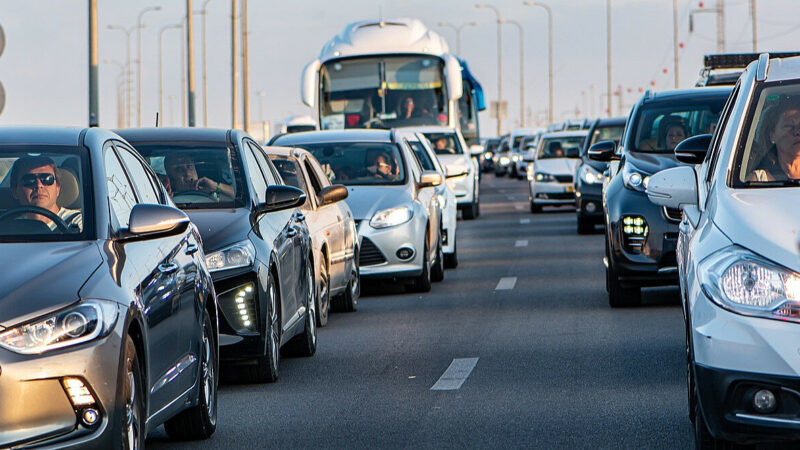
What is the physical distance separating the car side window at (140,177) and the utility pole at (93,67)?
1832cm

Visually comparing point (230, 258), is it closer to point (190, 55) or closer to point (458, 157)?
point (458, 157)

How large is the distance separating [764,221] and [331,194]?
23.3 ft

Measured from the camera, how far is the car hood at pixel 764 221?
19.9 feet

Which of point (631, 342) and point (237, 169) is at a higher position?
point (237, 169)

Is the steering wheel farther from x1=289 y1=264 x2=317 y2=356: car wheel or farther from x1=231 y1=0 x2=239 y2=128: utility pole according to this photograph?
x1=231 y1=0 x2=239 y2=128: utility pole

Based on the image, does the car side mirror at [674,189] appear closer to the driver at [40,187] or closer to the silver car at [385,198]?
the driver at [40,187]

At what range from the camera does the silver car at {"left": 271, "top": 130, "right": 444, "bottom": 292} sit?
16250 millimetres

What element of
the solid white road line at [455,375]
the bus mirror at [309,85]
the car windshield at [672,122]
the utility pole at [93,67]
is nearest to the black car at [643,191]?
the car windshield at [672,122]

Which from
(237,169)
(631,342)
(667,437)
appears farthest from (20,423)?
(631,342)

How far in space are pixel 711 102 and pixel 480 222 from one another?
57.0ft

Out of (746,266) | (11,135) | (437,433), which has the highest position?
(11,135)

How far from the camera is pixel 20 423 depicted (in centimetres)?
554

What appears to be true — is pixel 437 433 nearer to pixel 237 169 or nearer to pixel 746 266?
pixel 746 266

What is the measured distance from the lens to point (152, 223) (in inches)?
260
